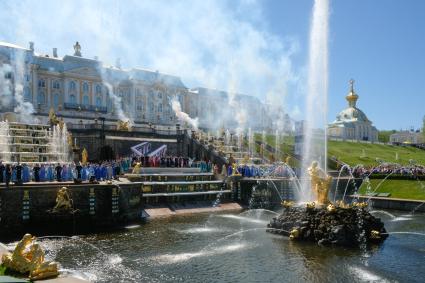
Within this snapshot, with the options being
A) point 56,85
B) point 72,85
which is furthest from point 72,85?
point 56,85

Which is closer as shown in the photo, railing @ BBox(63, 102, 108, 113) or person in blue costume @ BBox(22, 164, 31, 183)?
person in blue costume @ BBox(22, 164, 31, 183)

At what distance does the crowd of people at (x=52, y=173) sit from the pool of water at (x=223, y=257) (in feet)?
17.6

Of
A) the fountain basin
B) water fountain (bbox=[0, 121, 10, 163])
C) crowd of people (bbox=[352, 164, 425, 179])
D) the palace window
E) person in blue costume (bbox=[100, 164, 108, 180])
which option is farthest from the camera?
the palace window

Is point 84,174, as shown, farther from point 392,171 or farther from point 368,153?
point 368,153

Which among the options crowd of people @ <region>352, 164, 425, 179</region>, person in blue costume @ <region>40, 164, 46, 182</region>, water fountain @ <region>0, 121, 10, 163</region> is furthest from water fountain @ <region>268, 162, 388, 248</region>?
crowd of people @ <region>352, 164, 425, 179</region>

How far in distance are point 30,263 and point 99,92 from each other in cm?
6955

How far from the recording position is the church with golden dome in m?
92.8

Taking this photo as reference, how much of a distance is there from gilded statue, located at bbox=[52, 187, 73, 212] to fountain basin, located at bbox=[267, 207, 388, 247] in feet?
37.4

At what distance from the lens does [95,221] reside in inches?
979

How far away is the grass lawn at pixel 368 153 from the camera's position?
61897 millimetres

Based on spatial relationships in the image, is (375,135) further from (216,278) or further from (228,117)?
(216,278)

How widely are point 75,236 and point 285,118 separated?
7997 cm

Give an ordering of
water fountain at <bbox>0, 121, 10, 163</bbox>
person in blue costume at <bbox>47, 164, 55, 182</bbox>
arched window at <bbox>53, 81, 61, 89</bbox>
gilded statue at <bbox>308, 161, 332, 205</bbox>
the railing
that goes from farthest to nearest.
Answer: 1. the railing
2. arched window at <bbox>53, 81, 61, 89</bbox>
3. water fountain at <bbox>0, 121, 10, 163</bbox>
4. person in blue costume at <bbox>47, 164, 55, 182</bbox>
5. gilded statue at <bbox>308, 161, 332, 205</bbox>

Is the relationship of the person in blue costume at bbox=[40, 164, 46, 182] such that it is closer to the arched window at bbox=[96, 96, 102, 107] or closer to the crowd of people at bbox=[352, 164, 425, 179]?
the crowd of people at bbox=[352, 164, 425, 179]
